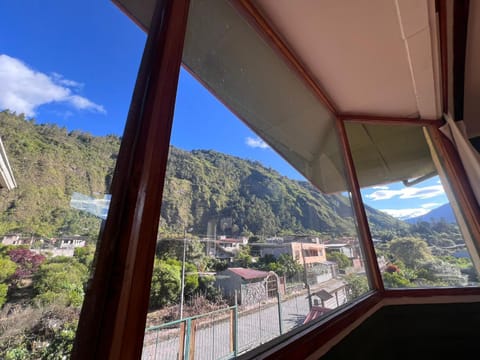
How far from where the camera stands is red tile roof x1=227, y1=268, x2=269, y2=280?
0.71 metres

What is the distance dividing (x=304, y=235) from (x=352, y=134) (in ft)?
4.40

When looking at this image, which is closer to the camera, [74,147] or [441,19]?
[74,147]

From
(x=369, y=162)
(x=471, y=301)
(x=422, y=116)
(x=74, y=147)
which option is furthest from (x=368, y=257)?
(x=74, y=147)

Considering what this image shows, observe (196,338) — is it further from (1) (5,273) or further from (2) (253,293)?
(1) (5,273)

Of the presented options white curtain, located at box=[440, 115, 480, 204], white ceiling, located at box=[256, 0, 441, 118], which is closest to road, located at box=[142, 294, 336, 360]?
white ceiling, located at box=[256, 0, 441, 118]

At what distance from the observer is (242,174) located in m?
0.92

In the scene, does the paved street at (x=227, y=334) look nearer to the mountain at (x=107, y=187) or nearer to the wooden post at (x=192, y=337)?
the wooden post at (x=192, y=337)

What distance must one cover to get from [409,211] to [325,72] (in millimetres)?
1363

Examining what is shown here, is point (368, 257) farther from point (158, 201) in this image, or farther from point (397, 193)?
point (158, 201)

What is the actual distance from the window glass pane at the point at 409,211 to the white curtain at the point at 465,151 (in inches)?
6.7

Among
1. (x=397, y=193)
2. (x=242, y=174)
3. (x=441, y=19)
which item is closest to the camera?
(x=242, y=174)

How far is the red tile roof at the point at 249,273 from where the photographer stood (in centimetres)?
71

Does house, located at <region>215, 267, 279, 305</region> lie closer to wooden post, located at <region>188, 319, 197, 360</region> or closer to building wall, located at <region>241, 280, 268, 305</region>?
building wall, located at <region>241, 280, 268, 305</region>

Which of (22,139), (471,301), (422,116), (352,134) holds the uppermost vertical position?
(422,116)
